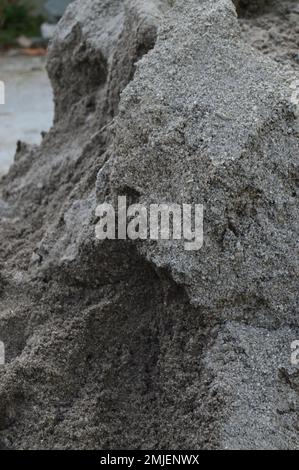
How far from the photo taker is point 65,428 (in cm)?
160

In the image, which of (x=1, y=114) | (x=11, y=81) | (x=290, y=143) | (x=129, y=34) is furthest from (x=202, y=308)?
(x=11, y=81)

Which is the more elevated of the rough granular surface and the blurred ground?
the rough granular surface

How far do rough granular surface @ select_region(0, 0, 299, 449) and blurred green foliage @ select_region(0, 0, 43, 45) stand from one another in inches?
188

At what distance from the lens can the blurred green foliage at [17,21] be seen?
6470 millimetres

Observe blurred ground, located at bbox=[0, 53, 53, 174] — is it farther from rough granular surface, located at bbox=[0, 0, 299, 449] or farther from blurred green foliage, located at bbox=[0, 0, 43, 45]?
rough granular surface, located at bbox=[0, 0, 299, 449]

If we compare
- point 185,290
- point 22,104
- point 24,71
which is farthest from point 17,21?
point 185,290

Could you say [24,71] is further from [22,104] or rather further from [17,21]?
[17,21]

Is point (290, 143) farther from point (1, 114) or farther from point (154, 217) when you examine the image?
point (1, 114)

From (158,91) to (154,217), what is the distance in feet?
0.89

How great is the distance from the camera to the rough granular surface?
5.21 ft

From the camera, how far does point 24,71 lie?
5617mm

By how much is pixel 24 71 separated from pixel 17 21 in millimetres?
1172

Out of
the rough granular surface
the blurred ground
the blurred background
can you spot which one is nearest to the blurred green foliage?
the blurred background

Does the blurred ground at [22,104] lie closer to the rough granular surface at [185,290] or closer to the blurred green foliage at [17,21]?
the blurred green foliage at [17,21]
